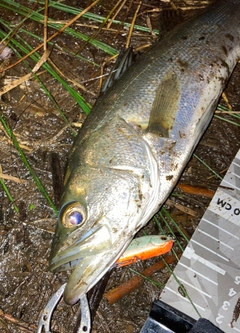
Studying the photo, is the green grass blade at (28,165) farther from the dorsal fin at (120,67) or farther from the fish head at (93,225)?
the dorsal fin at (120,67)

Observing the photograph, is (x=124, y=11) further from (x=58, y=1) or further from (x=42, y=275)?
(x=42, y=275)

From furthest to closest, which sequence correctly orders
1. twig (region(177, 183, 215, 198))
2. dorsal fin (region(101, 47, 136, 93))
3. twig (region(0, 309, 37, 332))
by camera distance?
twig (region(177, 183, 215, 198)), twig (region(0, 309, 37, 332)), dorsal fin (region(101, 47, 136, 93))

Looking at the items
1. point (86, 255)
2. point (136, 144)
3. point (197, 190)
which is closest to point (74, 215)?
point (86, 255)

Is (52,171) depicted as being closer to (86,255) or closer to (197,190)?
(86,255)

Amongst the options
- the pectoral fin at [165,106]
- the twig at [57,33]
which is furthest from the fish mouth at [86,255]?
the twig at [57,33]

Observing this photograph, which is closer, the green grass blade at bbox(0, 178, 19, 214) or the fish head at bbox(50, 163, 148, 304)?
the fish head at bbox(50, 163, 148, 304)

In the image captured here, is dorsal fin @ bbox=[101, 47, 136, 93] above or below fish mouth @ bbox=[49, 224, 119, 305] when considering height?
above

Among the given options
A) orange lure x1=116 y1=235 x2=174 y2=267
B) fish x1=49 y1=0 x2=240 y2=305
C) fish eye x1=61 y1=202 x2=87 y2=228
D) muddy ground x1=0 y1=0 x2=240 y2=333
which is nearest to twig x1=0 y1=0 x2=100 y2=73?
muddy ground x1=0 y1=0 x2=240 y2=333

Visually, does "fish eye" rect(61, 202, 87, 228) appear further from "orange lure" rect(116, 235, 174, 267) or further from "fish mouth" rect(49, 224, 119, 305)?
"orange lure" rect(116, 235, 174, 267)
